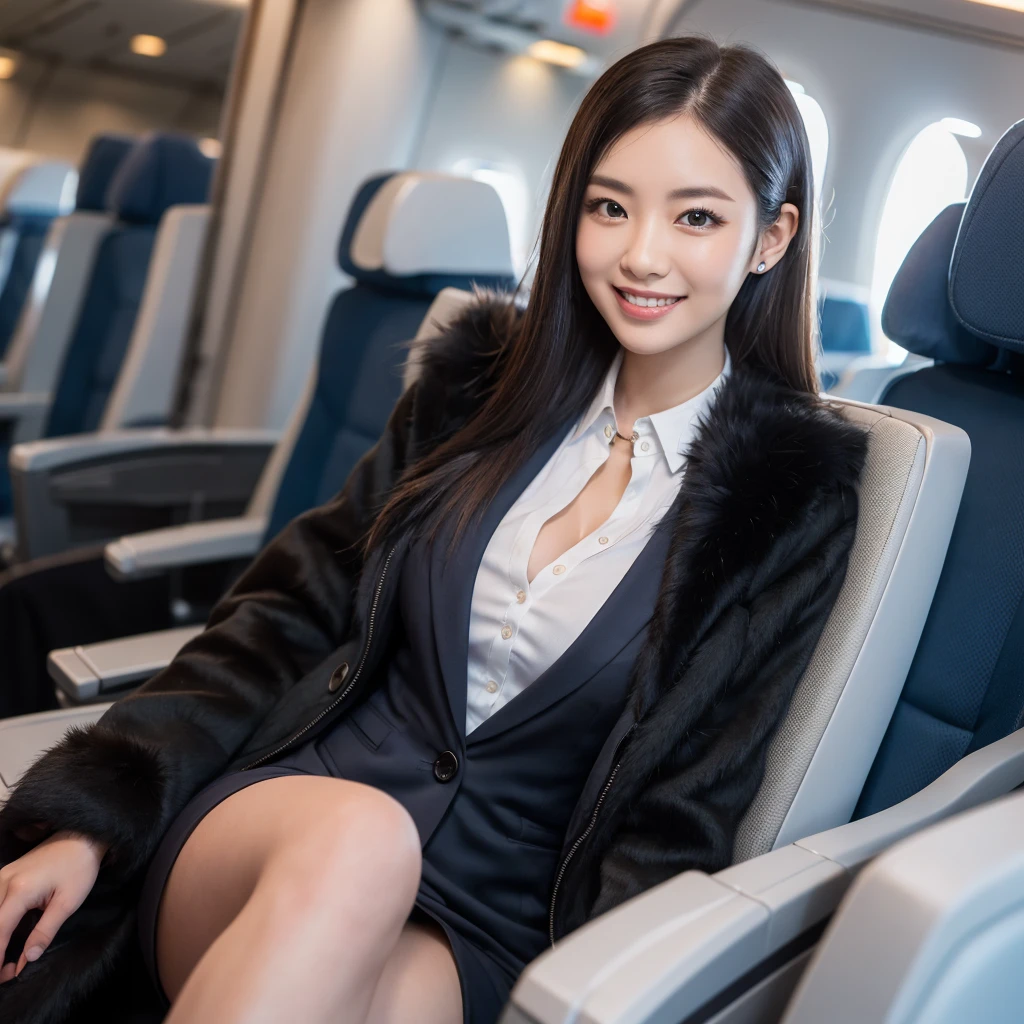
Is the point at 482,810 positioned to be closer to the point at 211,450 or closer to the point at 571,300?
the point at 571,300

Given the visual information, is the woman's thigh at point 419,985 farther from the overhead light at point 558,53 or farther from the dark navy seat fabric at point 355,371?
the overhead light at point 558,53

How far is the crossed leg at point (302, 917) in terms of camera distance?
847mm

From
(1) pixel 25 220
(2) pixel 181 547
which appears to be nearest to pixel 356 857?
(2) pixel 181 547

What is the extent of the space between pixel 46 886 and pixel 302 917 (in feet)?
1.06

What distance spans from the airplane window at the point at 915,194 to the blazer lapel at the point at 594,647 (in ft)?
2.03

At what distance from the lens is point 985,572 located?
1.22 m

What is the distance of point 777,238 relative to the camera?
1.27m

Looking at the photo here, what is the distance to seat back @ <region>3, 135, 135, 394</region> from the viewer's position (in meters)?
3.59

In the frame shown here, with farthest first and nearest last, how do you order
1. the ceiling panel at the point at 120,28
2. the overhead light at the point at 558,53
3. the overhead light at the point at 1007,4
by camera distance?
1. the ceiling panel at the point at 120,28
2. the overhead light at the point at 558,53
3. the overhead light at the point at 1007,4

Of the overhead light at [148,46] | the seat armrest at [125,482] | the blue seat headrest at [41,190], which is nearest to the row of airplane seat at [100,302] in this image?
the blue seat headrest at [41,190]

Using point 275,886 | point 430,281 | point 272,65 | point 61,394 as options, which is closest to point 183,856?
point 275,886

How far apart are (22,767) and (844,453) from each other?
1.01m

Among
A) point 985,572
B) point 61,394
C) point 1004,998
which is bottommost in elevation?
point 61,394

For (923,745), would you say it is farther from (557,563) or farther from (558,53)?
(558,53)
